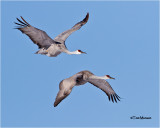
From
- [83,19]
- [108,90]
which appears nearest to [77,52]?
[108,90]

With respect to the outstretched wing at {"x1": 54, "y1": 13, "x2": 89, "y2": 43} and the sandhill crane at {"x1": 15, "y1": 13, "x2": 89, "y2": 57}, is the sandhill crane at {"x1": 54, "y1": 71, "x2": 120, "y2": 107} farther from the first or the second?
the outstretched wing at {"x1": 54, "y1": 13, "x2": 89, "y2": 43}

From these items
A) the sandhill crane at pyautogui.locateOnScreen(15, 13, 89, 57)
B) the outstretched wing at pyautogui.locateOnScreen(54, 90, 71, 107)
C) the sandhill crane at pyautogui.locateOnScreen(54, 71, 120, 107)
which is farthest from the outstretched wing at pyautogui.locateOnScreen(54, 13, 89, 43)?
the outstretched wing at pyautogui.locateOnScreen(54, 90, 71, 107)

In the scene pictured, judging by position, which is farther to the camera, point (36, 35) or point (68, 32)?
point (68, 32)

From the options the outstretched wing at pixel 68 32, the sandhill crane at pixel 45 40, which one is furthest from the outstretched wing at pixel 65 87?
the outstretched wing at pixel 68 32

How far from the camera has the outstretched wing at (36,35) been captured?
17.0 m

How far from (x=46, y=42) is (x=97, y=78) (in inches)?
99.8

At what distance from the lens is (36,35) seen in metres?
17.4

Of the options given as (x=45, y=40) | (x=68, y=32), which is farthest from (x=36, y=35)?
(x=68, y=32)

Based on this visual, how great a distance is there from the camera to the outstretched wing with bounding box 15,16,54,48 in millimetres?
16984

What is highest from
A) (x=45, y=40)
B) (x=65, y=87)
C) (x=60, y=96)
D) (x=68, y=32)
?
(x=68, y=32)

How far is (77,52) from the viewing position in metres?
18.6

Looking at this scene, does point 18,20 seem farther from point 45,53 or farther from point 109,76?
point 109,76

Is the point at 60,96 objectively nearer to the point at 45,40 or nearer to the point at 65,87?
the point at 65,87

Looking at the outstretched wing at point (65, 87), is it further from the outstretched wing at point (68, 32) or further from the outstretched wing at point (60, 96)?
the outstretched wing at point (68, 32)
